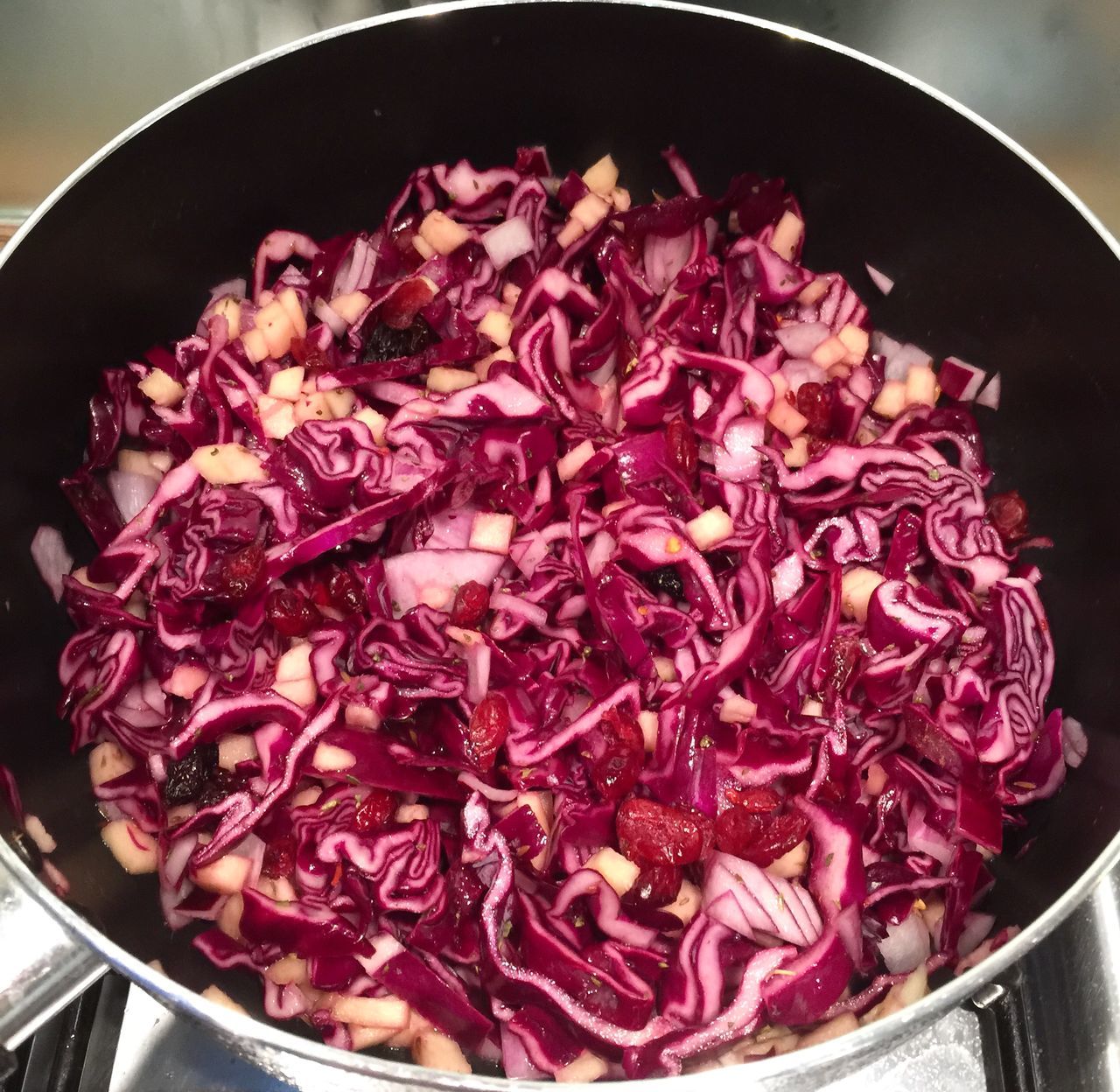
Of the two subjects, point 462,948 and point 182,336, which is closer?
point 462,948

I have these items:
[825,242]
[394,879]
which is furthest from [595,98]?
[394,879]

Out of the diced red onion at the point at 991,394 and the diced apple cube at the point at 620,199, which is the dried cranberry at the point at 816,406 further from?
the diced apple cube at the point at 620,199

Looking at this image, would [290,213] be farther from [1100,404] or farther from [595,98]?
[1100,404]

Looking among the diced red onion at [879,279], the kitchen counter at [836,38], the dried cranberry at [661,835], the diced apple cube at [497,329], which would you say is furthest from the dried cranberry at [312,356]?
the diced red onion at [879,279]

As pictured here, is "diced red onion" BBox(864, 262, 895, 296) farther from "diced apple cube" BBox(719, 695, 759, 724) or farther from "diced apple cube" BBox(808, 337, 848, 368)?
"diced apple cube" BBox(719, 695, 759, 724)

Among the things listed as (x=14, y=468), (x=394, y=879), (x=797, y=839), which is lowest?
(x=797, y=839)

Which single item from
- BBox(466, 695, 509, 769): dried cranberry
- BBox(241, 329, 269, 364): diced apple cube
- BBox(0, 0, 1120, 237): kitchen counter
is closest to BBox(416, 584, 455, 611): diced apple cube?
BBox(466, 695, 509, 769): dried cranberry
